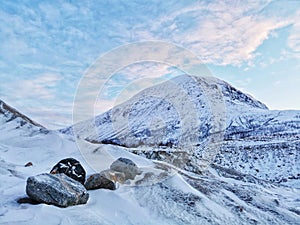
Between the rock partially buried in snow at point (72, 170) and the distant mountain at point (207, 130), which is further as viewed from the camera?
the distant mountain at point (207, 130)

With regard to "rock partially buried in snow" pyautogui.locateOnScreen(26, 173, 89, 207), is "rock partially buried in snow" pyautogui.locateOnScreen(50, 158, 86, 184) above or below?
above

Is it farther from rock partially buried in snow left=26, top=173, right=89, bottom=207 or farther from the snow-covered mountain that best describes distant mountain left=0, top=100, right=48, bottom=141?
rock partially buried in snow left=26, top=173, right=89, bottom=207

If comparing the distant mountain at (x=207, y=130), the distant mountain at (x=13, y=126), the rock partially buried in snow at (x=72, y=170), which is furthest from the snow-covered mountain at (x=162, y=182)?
the rock partially buried in snow at (x=72, y=170)

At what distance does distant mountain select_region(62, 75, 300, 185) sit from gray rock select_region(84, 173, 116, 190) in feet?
32.5

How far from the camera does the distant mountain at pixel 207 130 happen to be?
28.4 m

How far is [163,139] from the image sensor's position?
237 feet

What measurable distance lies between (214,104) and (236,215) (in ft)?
264

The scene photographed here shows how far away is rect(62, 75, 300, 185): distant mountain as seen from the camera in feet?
93.2

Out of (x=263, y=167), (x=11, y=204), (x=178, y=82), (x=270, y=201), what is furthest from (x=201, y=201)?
(x=178, y=82)

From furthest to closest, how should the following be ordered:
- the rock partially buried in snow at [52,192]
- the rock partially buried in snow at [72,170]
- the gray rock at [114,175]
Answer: the gray rock at [114,175] → the rock partially buried in snow at [72,170] → the rock partially buried in snow at [52,192]

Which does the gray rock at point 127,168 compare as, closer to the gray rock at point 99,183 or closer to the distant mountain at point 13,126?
the gray rock at point 99,183

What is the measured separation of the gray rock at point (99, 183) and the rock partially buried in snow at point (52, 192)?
1.48 metres

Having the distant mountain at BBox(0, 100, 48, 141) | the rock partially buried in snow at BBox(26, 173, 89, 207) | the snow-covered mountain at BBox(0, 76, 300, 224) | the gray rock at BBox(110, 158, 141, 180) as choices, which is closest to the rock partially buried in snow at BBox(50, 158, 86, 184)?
the snow-covered mountain at BBox(0, 76, 300, 224)

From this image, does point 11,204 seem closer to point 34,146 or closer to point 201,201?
point 201,201
